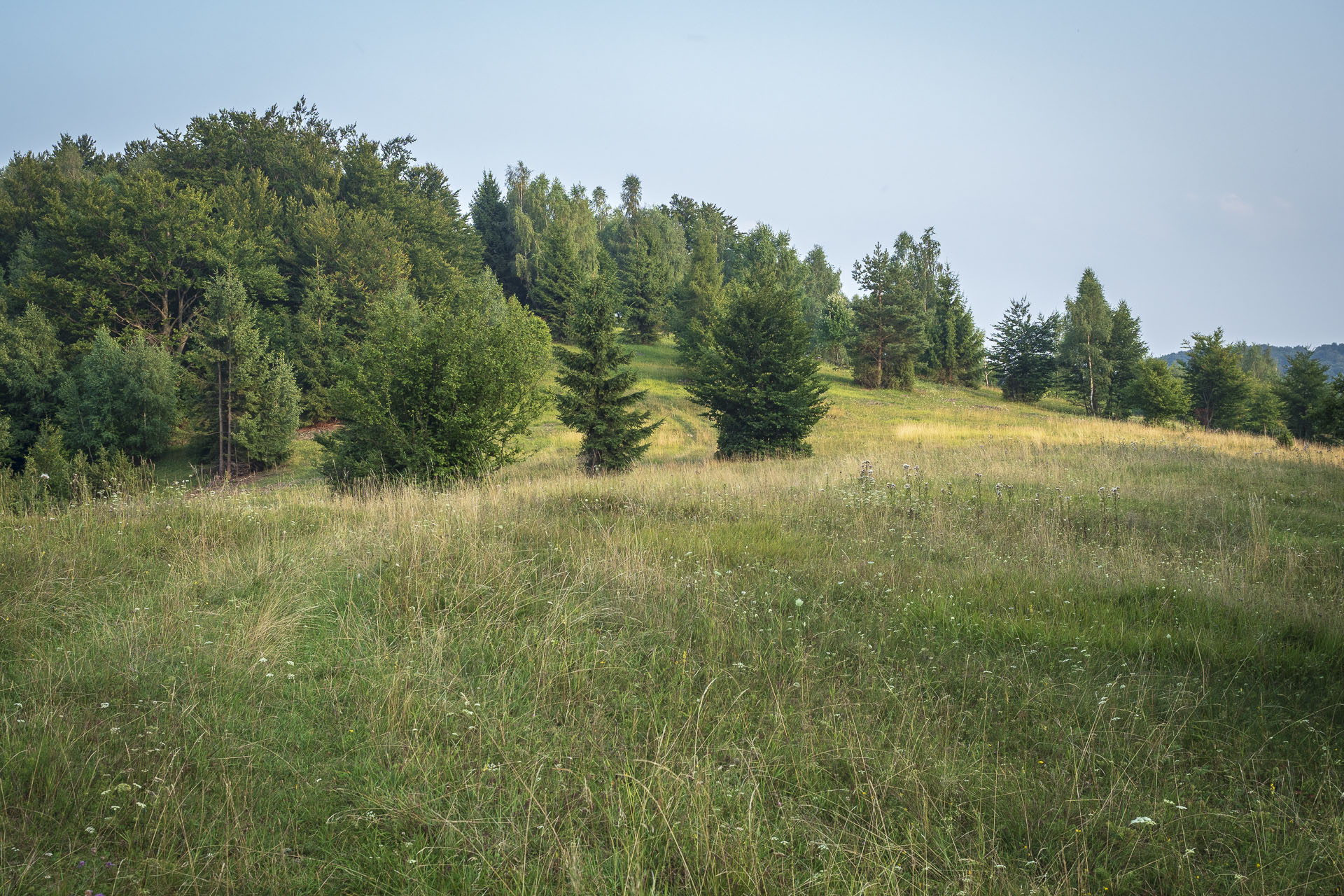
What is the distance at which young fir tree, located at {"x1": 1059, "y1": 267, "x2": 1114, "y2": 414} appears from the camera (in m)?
52.2

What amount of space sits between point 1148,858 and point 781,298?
69.4 ft

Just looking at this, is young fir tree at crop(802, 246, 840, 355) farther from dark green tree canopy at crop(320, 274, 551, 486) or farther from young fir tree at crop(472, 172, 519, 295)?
dark green tree canopy at crop(320, 274, 551, 486)

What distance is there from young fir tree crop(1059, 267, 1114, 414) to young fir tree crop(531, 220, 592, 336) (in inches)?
1655

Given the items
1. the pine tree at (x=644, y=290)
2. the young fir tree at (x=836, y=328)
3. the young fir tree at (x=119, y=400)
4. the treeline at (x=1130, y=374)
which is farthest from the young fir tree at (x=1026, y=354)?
the young fir tree at (x=119, y=400)

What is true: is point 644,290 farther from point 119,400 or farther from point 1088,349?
point 119,400

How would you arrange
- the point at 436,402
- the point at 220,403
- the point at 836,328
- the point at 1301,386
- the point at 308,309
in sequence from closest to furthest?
1. the point at 436,402
2. the point at 220,403
3. the point at 1301,386
4. the point at 308,309
5. the point at 836,328

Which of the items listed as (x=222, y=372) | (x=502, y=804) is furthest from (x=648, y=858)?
(x=222, y=372)

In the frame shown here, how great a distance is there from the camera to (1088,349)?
5103 centimetres

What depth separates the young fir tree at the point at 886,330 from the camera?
53.1m

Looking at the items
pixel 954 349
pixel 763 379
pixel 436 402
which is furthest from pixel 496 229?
pixel 436 402

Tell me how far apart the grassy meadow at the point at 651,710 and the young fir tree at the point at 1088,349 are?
53.2 metres

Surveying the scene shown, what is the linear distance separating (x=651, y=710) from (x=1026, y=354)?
2448 inches

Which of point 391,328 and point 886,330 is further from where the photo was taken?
point 886,330

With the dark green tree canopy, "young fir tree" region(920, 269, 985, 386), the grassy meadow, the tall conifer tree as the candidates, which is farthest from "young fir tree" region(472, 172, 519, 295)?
the grassy meadow
